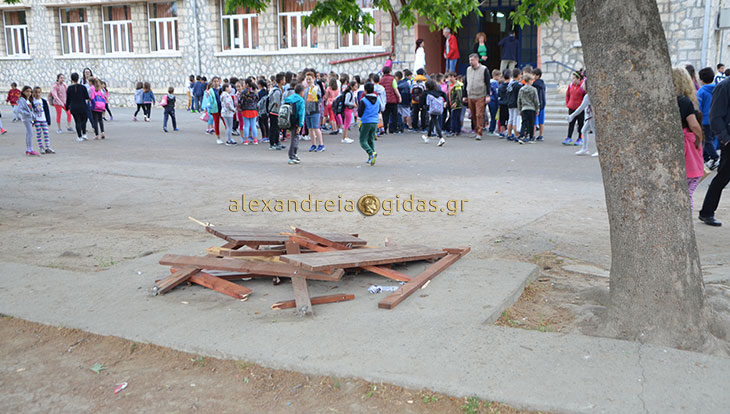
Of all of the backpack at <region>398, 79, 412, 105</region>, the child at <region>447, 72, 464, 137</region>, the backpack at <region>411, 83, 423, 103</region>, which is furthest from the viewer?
the backpack at <region>398, 79, 412, 105</region>

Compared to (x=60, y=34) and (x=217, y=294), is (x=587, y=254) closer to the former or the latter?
(x=217, y=294)

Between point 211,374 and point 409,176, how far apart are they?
322 inches

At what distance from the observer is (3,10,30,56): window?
3534 centimetres

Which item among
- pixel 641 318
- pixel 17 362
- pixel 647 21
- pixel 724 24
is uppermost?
pixel 724 24

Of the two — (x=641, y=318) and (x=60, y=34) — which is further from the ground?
(x=60, y=34)

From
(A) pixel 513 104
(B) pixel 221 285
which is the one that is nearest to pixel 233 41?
(A) pixel 513 104

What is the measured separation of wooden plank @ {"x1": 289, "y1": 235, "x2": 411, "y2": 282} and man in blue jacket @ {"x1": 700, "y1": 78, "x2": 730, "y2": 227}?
4441 millimetres

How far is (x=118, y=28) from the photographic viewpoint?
32656mm

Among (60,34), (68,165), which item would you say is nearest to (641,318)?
(68,165)

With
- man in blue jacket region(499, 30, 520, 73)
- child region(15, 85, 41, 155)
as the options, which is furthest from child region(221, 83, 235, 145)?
man in blue jacket region(499, 30, 520, 73)

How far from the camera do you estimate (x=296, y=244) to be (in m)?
5.64

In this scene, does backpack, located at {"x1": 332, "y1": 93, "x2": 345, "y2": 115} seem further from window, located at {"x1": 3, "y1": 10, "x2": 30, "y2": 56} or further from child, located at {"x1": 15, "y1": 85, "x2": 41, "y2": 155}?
window, located at {"x1": 3, "y1": 10, "x2": 30, "y2": 56}

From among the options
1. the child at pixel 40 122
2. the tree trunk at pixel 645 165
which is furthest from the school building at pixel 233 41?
the tree trunk at pixel 645 165

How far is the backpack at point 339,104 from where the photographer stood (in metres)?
17.8
